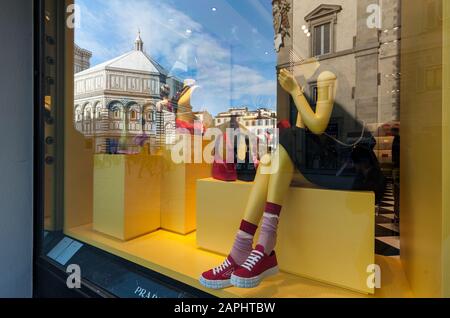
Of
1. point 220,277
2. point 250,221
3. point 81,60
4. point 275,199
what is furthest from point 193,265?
point 81,60

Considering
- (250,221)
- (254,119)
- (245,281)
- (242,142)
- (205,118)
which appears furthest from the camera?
(205,118)

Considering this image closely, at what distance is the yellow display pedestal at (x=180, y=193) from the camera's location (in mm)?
1415

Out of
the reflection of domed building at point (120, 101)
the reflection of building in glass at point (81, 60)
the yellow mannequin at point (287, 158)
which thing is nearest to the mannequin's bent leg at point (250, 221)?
the yellow mannequin at point (287, 158)

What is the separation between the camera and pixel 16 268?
3.92 feet

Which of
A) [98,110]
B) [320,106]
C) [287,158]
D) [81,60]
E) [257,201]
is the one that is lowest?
[257,201]

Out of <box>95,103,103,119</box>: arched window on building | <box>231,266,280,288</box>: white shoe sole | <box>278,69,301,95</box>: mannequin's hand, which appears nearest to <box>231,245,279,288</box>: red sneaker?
<box>231,266,280,288</box>: white shoe sole

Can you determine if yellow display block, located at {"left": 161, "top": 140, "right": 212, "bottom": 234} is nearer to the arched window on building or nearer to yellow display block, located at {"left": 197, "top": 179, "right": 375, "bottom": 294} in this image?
Result: yellow display block, located at {"left": 197, "top": 179, "right": 375, "bottom": 294}

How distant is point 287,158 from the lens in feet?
3.00

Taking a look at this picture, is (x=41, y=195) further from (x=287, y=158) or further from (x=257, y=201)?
(x=287, y=158)

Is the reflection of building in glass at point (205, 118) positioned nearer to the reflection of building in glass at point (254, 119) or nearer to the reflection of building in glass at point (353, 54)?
the reflection of building in glass at point (254, 119)

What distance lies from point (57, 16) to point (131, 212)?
119 centimetres

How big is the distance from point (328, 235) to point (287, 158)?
30cm

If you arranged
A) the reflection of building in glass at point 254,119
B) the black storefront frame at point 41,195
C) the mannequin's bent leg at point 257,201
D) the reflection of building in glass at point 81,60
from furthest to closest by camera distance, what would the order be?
1. the reflection of building in glass at point 81,60
2. the reflection of building in glass at point 254,119
3. the black storefront frame at point 41,195
4. the mannequin's bent leg at point 257,201
